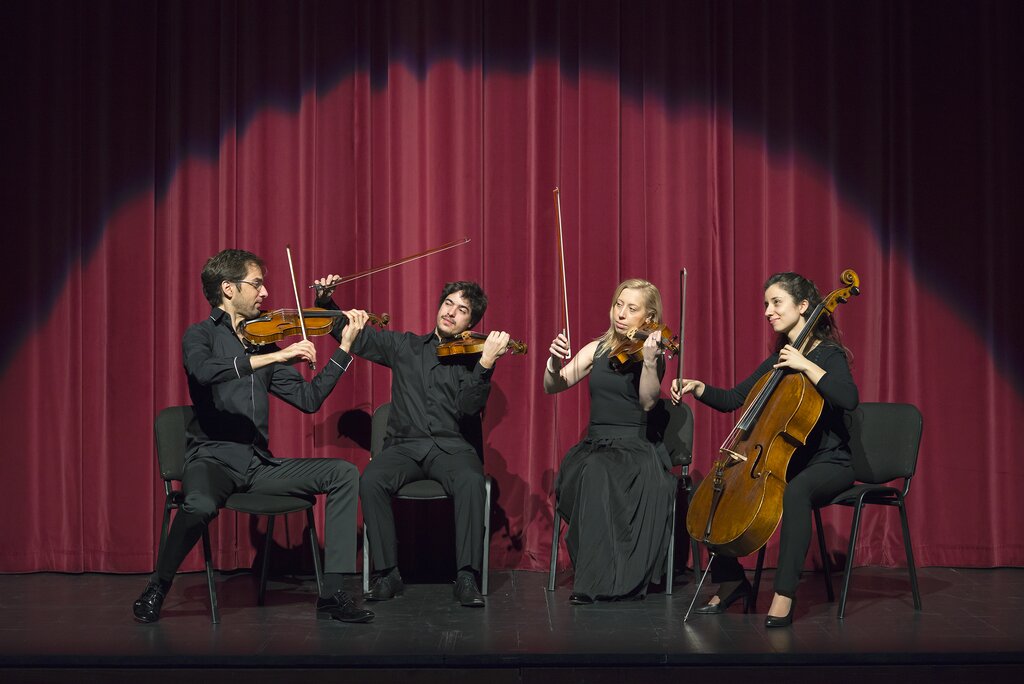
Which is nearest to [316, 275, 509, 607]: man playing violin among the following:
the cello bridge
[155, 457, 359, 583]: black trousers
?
[155, 457, 359, 583]: black trousers

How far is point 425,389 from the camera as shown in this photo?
4.23 m

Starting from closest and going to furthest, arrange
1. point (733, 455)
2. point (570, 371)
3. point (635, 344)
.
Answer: point (733, 455) → point (635, 344) → point (570, 371)

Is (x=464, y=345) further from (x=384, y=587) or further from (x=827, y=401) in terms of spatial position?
(x=827, y=401)

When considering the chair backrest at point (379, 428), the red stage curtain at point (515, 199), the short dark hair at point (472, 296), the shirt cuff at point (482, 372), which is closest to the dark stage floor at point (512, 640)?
the chair backrest at point (379, 428)

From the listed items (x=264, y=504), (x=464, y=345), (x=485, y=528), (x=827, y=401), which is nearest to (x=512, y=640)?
(x=485, y=528)

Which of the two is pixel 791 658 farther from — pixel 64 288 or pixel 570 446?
pixel 64 288

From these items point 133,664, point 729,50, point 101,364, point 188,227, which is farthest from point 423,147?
point 133,664

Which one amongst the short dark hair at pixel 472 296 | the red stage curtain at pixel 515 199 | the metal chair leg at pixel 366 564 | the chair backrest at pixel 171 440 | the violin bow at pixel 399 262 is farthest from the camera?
the red stage curtain at pixel 515 199

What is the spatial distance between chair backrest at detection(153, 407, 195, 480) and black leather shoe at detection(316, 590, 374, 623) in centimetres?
75

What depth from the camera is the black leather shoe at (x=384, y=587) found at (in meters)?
3.97

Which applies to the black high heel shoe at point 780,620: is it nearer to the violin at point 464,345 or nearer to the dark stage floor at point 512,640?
the dark stage floor at point 512,640

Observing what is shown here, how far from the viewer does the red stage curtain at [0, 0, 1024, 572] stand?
15.3ft

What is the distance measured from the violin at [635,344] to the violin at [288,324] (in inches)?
35.3

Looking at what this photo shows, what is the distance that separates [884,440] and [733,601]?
0.82 m
